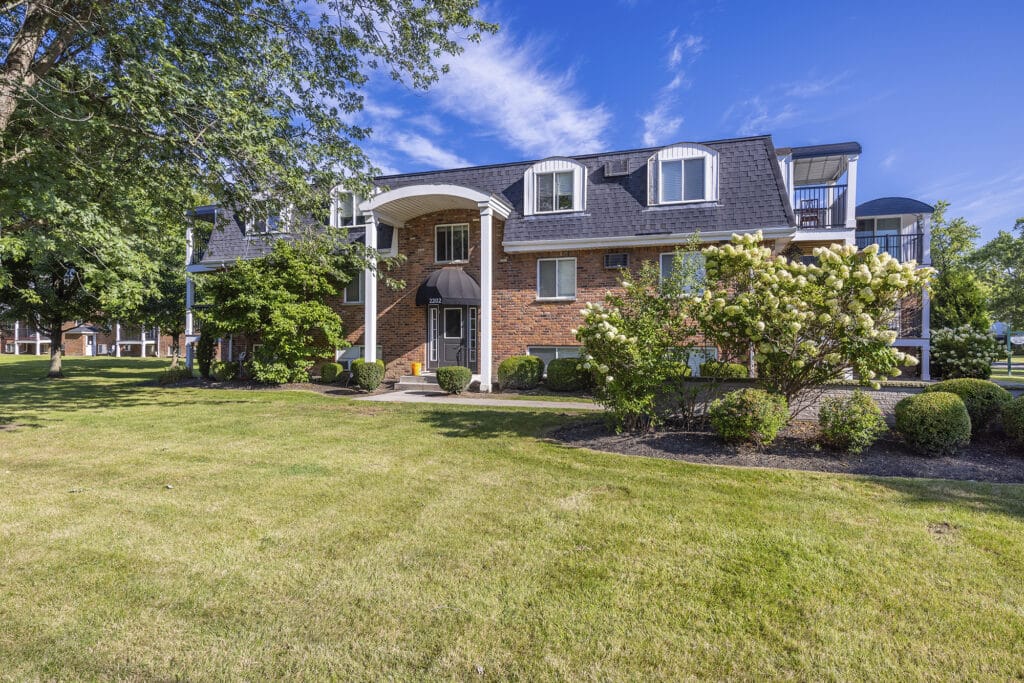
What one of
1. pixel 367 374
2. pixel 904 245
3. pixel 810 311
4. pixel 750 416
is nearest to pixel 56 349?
pixel 367 374

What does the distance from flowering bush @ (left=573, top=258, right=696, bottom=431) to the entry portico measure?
24.9ft

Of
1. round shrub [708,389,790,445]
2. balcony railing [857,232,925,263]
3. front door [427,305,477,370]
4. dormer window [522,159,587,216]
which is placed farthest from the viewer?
front door [427,305,477,370]

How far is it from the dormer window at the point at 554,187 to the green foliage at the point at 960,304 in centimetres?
1225

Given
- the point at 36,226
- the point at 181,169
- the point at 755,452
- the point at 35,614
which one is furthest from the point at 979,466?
the point at 36,226

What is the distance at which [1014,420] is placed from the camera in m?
6.19

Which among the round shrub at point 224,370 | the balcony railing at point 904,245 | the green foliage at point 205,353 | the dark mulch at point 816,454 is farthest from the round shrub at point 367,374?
the balcony railing at point 904,245

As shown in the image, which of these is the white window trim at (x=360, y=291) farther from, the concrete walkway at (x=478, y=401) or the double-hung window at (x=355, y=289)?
the concrete walkway at (x=478, y=401)

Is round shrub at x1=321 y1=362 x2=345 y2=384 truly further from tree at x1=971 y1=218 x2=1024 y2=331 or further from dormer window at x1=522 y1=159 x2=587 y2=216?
tree at x1=971 y1=218 x2=1024 y2=331

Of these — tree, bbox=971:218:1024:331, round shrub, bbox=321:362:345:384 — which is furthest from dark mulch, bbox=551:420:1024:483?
tree, bbox=971:218:1024:331

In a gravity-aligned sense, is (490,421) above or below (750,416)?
below

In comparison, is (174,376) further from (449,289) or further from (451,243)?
(451,243)

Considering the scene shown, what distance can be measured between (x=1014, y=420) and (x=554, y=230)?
12.0 meters

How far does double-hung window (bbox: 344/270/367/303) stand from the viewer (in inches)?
726

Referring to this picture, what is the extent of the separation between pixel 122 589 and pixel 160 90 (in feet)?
22.8
